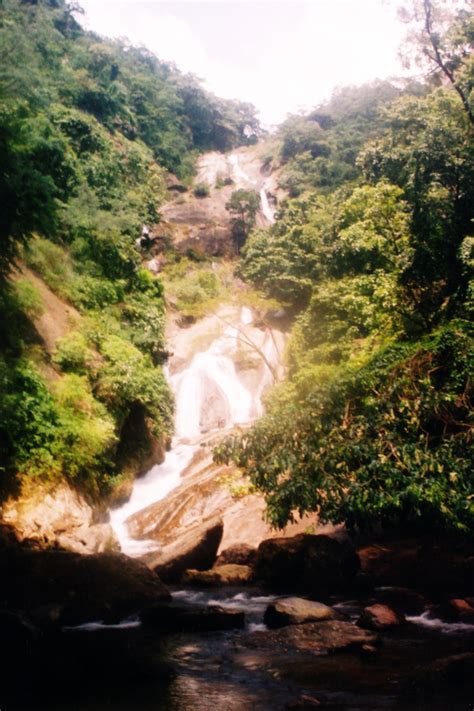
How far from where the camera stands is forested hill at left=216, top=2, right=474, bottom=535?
6.93 meters

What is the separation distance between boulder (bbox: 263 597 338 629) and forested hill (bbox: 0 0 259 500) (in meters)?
6.89

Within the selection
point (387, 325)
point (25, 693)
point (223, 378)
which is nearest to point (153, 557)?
point (25, 693)

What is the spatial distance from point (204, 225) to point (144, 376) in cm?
3021

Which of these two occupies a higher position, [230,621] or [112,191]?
[112,191]

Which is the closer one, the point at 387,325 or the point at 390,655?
the point at 390,655

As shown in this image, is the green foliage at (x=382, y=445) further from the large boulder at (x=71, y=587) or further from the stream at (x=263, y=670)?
the large boulder at (x=71, y=587)

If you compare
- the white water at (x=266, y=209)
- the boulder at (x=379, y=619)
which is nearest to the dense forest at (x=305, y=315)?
the boulder at (x=379, y=619)

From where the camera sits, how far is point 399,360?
27.1 feet

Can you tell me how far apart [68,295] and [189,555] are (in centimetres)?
1175

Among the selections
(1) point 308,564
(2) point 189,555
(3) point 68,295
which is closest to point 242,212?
(3) point 68,295

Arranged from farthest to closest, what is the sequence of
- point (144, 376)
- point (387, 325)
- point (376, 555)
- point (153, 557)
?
point (144, 376), point (387, 325), point (153, 557), point (376, 555)

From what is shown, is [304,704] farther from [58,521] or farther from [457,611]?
[58,521]

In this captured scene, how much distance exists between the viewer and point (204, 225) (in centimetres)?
4456

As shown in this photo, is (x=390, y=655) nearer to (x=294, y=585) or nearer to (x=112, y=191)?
(x=294, y=585)
